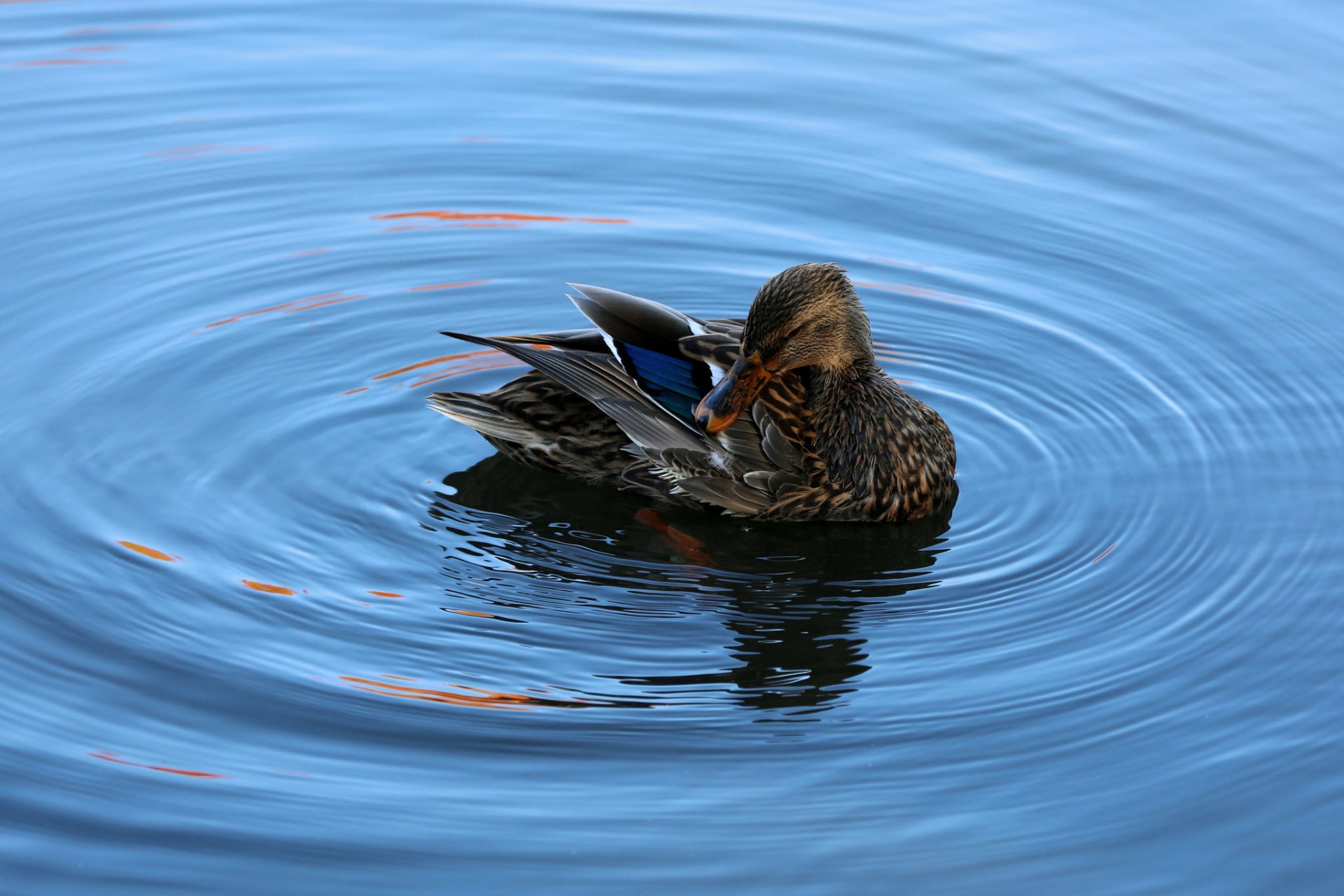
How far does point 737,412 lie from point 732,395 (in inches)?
2.8

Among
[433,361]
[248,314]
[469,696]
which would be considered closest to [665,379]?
[433,361]

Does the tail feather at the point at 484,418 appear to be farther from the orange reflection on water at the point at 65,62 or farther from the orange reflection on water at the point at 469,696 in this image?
the orange reflection on water at the point at 65,62

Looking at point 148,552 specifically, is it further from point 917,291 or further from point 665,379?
point 917,291

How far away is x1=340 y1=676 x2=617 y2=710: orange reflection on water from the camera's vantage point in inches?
219

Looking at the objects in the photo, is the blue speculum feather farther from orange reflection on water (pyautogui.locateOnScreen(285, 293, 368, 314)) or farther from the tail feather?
orange reflection on water (pyautogui.locateOnScreen(285, 293, 368, 314))

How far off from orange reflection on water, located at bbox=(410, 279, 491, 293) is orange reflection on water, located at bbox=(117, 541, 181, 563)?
2.72 metres

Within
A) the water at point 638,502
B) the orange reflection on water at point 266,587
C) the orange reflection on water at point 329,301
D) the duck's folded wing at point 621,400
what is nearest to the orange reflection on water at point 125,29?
the water at point 638,502

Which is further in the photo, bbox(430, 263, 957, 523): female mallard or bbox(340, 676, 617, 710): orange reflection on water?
bbox(430, 263, 957, 523): female mallard

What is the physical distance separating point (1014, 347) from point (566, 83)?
13.2ft

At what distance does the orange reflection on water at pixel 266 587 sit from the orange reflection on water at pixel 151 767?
1.00 m

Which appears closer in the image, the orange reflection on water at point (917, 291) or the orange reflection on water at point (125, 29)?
the orange reflection on water at point (917, 291)

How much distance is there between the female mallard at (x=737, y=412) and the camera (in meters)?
6.99

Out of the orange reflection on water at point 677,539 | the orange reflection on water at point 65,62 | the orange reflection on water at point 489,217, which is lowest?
the orange reflection on water at point 677,539

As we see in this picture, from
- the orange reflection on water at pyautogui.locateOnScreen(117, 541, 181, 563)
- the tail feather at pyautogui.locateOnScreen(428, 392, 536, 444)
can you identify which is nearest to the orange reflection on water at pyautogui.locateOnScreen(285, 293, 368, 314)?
the tail feather at pyautogui.locateOnScreen(428, 392, 536, 444)
